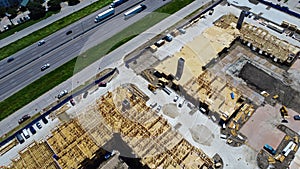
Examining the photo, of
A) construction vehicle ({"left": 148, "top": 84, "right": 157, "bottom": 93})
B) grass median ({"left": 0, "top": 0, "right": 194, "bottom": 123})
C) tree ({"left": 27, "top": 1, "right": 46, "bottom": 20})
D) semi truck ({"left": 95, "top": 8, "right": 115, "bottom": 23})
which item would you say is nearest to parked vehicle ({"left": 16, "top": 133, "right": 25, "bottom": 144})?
grass median ({"left": 0, "top": 0, "right": 194, "bottom": 123})

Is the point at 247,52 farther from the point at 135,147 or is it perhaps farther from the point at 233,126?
the point at 135,147

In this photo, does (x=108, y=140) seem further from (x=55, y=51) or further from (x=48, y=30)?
(x=48, y=30)

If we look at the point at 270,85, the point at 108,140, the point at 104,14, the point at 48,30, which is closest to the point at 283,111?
the point at 270,85

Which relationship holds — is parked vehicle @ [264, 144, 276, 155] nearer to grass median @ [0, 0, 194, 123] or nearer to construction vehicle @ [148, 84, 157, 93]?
construction vehicle @ [148, 84, 157, 93]

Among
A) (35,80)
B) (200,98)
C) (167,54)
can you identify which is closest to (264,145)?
(200,98)

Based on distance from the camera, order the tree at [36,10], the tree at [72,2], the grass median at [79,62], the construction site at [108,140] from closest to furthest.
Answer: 1. the construction site at [108,140]
2. the grass median at [79,62]
3. the tree at [36,10]
4. the tree at [72,2]

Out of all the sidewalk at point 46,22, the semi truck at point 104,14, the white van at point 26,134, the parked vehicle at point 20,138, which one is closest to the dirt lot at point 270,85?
the semi truck at point 104,14

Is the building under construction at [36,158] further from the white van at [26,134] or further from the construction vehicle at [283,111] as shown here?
the construction vehicle at [283,111]
